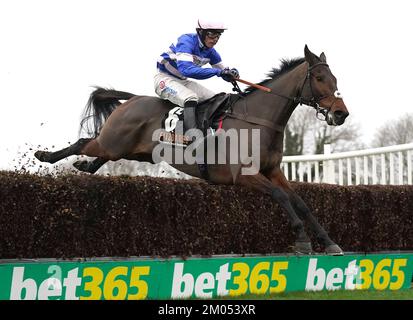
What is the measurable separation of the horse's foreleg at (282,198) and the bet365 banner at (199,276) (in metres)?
0.92

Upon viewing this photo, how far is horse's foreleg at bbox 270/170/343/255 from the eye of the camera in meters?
7.66

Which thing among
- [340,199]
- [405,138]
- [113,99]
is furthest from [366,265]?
[405,138]

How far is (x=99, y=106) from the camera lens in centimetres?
897

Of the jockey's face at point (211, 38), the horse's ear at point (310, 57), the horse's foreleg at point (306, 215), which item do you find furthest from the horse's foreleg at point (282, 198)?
the jockey's face at point (211, 38)

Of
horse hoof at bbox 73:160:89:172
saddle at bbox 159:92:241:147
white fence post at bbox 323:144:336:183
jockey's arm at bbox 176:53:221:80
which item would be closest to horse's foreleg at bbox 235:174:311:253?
saddle at bbox 159:92:241:147

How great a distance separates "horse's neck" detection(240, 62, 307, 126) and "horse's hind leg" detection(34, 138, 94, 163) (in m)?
1.86

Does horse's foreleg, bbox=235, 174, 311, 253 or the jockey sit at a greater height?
the jockey

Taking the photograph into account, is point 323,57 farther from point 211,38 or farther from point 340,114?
point 211,38

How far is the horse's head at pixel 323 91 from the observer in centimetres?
750

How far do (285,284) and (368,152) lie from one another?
3.09 meters

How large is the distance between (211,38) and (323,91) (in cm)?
121

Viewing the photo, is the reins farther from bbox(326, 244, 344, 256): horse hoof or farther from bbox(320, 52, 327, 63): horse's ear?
bbox(326, 244, 344, 256): horse hoof

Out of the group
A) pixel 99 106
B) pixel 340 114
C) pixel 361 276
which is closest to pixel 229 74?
pixel 340 114

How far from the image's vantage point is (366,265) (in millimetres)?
9625
